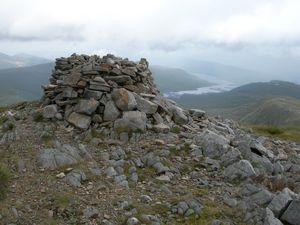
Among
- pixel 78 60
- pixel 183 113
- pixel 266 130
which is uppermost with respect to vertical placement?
pixel 78 60

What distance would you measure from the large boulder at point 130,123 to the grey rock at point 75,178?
5.12 metres

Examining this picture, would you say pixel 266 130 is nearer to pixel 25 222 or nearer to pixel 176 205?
pixel 176 205

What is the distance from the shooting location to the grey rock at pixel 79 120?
2219 cm

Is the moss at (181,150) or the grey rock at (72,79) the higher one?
the grey rock at (72,79)

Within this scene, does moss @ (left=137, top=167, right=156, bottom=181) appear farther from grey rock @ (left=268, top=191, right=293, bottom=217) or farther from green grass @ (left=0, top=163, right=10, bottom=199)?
green grass @ (left=0, top=163, right=10, bottom=199)

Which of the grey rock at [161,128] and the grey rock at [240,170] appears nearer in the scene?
the grey rock at [240,170]

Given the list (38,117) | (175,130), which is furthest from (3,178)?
(175,130)

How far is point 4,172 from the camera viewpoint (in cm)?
1609

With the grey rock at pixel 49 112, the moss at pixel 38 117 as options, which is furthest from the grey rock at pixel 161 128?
the moss at pixel 38 117

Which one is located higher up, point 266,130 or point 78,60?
point 78,60

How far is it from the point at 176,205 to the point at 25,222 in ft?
17.3

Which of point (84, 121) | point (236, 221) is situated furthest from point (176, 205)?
point (84, 121)

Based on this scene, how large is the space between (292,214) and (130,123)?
9819mm

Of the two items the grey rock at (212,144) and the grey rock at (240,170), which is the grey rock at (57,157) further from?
the grey rock at (240,170)
